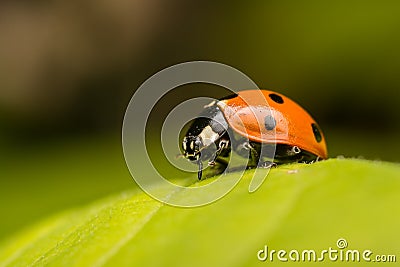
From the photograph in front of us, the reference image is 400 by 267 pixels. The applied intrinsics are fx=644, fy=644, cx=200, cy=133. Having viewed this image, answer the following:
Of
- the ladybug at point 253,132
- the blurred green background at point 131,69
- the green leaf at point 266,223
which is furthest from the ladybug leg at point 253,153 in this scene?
the blurred green background at point 131,69

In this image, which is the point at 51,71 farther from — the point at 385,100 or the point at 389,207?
the point at 389,207

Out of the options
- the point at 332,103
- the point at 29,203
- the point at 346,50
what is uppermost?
the point at 346,50

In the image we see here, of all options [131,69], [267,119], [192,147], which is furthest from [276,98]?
[131,69]

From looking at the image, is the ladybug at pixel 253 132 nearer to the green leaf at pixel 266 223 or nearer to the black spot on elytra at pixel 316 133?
the black spot on elytra at pixel 316 133

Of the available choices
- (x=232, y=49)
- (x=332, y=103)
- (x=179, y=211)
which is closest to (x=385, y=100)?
(x=332, y=103)

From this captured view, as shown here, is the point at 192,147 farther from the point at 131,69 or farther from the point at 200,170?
the point at 131,69

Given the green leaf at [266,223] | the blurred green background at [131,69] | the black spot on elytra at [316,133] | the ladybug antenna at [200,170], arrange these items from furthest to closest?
the blurred green background at [131,69] < the black spot on elytra at [316,133] < the ladybug antenna at [200,170] < the green leaf at [266,223]

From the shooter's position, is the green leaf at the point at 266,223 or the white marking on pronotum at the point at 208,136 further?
the white marking on pronotum at the point at 208,136

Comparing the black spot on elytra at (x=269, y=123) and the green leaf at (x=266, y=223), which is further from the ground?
the black spot on elytra at (x=269, y=123)
